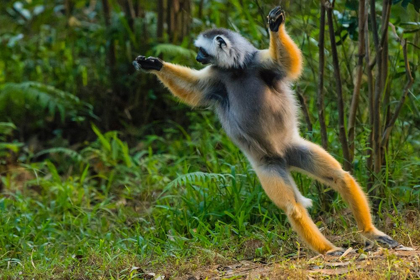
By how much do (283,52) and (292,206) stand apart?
125cm

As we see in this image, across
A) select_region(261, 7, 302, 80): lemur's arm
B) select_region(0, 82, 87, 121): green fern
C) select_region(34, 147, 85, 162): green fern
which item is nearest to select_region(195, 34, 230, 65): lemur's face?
Result: select_region(261, 7, 302, 80): lemur's arm

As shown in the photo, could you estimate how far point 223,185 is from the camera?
5.91 metres

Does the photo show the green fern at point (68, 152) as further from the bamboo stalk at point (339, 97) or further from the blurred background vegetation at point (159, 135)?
the bamboo stalk at point (339, 97)

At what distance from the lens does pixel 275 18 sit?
4.59 meters

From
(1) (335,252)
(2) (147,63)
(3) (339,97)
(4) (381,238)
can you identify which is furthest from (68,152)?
(4) (381,238)

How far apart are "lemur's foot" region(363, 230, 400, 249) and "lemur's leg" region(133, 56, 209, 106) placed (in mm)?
1869

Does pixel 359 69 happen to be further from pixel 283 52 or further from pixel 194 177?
pixel 194 177

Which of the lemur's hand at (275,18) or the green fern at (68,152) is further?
the green fern at (68,152)

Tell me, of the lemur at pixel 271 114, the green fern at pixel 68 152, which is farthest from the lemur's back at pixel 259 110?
the green fern at pixel 68 152

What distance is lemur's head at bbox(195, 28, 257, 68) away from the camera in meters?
5.01

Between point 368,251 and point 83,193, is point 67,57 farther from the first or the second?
point 368,251

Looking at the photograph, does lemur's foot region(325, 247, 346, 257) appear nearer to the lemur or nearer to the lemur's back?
the lemur

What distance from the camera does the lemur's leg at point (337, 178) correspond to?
15.9 feet

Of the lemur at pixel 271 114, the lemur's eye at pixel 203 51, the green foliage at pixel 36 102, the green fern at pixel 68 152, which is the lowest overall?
the green fern at pixel 68 152
